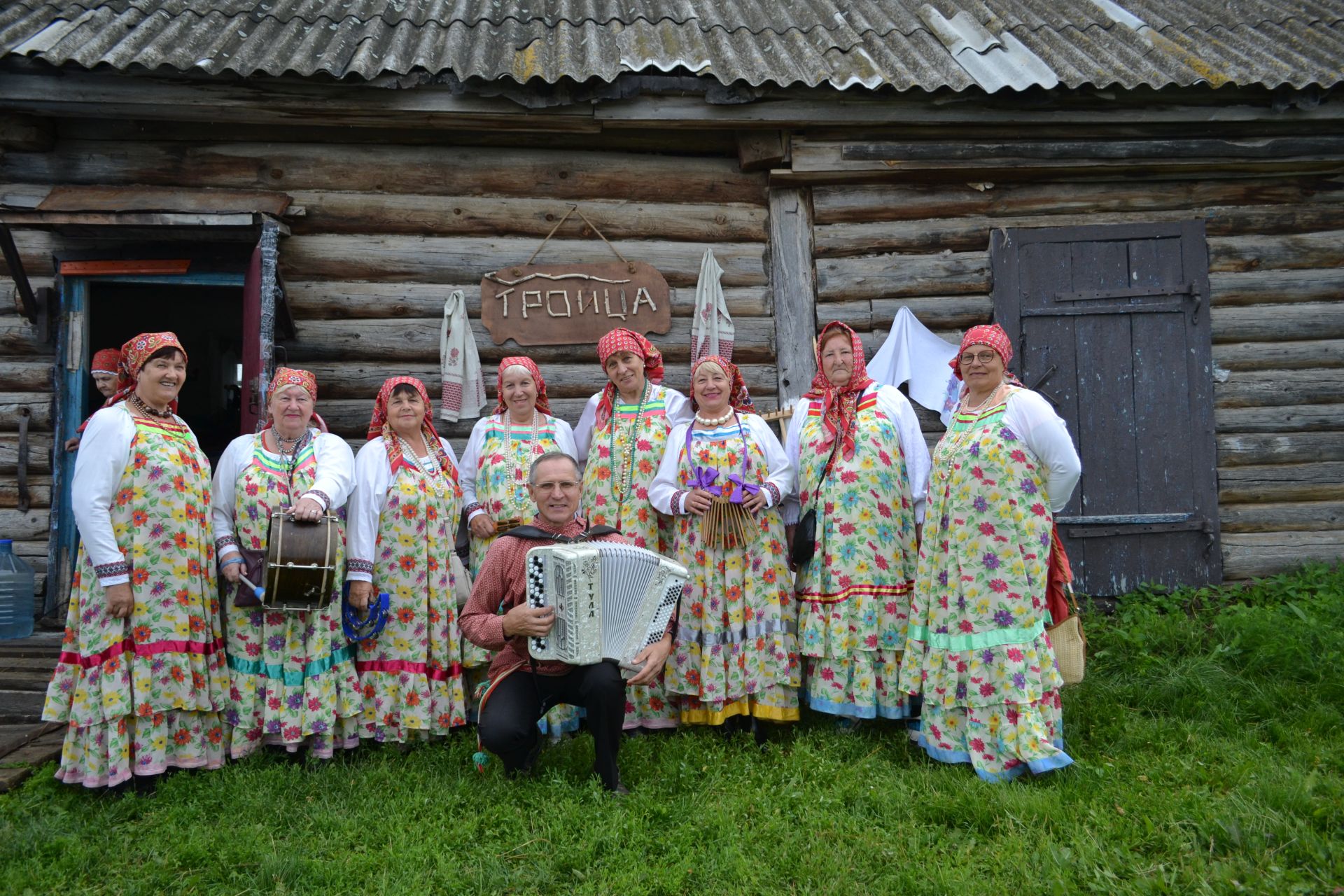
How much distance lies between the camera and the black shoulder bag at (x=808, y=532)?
4277mm

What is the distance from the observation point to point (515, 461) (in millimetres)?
4586

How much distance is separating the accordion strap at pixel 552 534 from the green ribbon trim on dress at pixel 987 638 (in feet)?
4.76

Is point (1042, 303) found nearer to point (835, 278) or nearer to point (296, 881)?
point (835, 278)

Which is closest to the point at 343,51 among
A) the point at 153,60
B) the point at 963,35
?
the point at 153,60

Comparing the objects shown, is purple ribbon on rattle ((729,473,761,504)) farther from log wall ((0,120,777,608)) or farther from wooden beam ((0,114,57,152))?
wooden beam ((0,114,57,152))

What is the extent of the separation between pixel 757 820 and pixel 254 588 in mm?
2280

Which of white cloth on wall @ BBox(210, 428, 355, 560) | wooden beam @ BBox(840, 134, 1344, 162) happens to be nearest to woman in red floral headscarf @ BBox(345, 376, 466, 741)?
white cloth on wall @ BBox(210, 428, 355, 560)

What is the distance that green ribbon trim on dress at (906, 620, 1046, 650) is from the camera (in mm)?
3707

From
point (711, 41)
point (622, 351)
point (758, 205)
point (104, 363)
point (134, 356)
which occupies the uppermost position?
point (711, 41)

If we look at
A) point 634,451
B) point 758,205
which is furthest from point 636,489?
point 758,205

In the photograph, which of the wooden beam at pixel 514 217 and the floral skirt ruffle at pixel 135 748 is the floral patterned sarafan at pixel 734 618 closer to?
the wooden beam at pixel 514 217

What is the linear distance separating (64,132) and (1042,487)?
5.70 metres

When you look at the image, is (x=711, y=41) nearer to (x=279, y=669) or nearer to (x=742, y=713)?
(x=742, y=713)

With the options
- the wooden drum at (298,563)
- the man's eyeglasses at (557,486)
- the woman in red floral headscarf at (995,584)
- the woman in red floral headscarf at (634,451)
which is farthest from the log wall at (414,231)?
the woman in red floral headscarf at (995,584)
